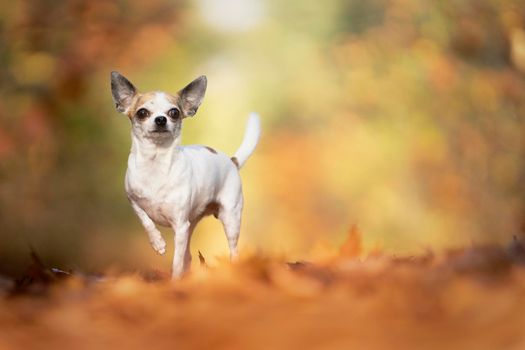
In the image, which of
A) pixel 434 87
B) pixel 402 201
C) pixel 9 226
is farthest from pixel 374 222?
pixel 9 226

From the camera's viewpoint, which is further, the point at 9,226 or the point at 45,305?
the point at 9,226

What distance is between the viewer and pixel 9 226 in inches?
116

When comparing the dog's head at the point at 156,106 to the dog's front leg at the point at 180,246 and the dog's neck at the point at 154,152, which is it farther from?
the dog's front leg at the point at 180,246

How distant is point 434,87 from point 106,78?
4.36 feet

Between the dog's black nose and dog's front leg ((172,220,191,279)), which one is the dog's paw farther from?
the dog's black nose

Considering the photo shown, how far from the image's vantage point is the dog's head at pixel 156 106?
2.19 meters

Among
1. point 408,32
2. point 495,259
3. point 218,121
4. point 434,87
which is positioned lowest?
point 495,259

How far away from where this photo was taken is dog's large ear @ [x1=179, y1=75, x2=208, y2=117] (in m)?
2.31

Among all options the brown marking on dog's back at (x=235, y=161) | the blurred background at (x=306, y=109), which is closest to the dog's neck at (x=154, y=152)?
the brown marking on dog's back at (x=235, y=161)

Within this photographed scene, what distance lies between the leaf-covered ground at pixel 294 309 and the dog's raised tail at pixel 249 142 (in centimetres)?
78

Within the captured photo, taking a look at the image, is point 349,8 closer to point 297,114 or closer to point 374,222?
point 297,114

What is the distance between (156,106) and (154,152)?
14cm

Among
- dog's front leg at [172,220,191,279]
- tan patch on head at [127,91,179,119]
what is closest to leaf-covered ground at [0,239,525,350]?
dog's front leg at [172,220,191,279]

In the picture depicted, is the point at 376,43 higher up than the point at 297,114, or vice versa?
the point at 376,43
